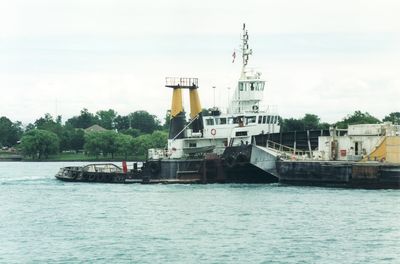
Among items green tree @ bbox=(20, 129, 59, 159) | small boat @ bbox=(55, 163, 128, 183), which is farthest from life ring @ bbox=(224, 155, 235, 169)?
green tree @ bbox=(20, 129, 59, 159)

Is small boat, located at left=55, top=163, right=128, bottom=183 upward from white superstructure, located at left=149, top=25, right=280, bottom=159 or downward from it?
downward

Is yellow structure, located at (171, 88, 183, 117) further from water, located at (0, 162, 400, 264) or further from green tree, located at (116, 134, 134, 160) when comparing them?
green tree, located at (116, 134, 134, 160)

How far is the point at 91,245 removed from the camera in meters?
43.6

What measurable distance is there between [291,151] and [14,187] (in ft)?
83.2

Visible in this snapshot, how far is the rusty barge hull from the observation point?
63.2 meters

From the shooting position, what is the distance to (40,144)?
609 ft

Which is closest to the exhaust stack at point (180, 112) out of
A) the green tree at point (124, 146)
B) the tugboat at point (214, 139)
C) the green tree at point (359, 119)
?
the tugboat at point (214, 139)

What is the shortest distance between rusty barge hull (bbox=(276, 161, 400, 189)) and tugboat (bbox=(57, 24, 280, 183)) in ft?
8.07

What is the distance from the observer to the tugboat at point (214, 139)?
7188 cm

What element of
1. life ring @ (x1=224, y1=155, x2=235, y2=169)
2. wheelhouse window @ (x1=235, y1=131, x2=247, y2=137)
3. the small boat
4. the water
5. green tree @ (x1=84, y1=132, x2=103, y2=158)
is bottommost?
the water

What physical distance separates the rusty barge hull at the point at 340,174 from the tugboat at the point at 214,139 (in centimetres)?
246

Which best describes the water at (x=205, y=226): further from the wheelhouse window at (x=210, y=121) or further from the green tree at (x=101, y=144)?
the green tree at (x=101, y=144)

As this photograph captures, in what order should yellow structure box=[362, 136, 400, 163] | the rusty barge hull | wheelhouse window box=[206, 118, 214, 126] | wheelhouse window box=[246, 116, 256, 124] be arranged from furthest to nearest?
1. wheelhouse window box=[206, 118, 214, 126]
2. wheelhouse window box=[246, 116, 256, 124]
3. yellow structure box=[362, 136, 400, 163]
4. the rusty barge hull

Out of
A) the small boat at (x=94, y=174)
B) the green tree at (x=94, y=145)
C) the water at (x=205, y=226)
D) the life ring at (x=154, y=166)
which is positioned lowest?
the water at (x=205, y=226)
